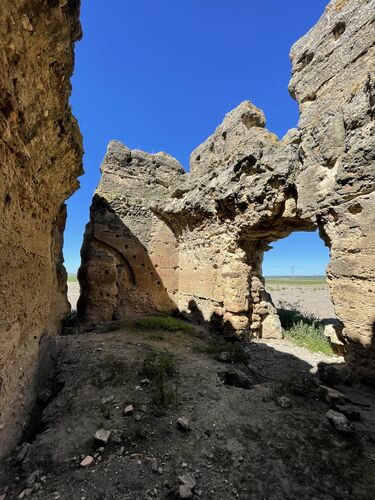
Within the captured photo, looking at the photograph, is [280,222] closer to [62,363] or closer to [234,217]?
[234,217]

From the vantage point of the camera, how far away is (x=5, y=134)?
8.68ft

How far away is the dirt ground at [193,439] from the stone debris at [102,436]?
6 cm

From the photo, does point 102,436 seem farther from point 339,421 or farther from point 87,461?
point 339,421

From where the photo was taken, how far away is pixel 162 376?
13.5 feet

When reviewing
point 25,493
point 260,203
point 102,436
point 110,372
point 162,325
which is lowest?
point 25,493

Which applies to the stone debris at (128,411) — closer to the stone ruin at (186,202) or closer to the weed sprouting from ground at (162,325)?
the stone ruin at (186,202)

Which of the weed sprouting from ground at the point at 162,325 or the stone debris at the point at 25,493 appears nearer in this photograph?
the stone debris at the point at 25,493

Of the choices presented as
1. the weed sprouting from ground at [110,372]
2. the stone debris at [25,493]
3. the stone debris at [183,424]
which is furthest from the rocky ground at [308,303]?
the stone debris at [25,493]

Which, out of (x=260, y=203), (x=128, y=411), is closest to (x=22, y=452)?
(x=128, y=411)

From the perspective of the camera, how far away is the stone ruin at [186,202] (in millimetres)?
2926

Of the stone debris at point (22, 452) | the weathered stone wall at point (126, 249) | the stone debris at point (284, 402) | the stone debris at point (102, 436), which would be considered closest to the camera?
the stone debris at point (22, 452)

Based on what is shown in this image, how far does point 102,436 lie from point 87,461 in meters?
0.26

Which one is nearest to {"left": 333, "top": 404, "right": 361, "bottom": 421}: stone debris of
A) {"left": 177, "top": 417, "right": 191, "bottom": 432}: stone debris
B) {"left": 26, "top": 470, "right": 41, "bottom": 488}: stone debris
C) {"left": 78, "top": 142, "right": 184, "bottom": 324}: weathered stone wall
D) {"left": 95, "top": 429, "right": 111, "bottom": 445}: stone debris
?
{"left": 177, "top": 417, "right": 191, "bottom": 432}: stone debris

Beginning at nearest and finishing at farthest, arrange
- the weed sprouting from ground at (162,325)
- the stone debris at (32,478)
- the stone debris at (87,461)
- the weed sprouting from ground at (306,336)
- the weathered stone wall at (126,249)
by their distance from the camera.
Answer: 1. the stone debris at (32,478)
2. the stone debris at (87,461)
3. the weed sprouting from ground at (306,336)
4. the weed sprouting from ground at (162,325)
5. the weathered stone wall at (126,249)
